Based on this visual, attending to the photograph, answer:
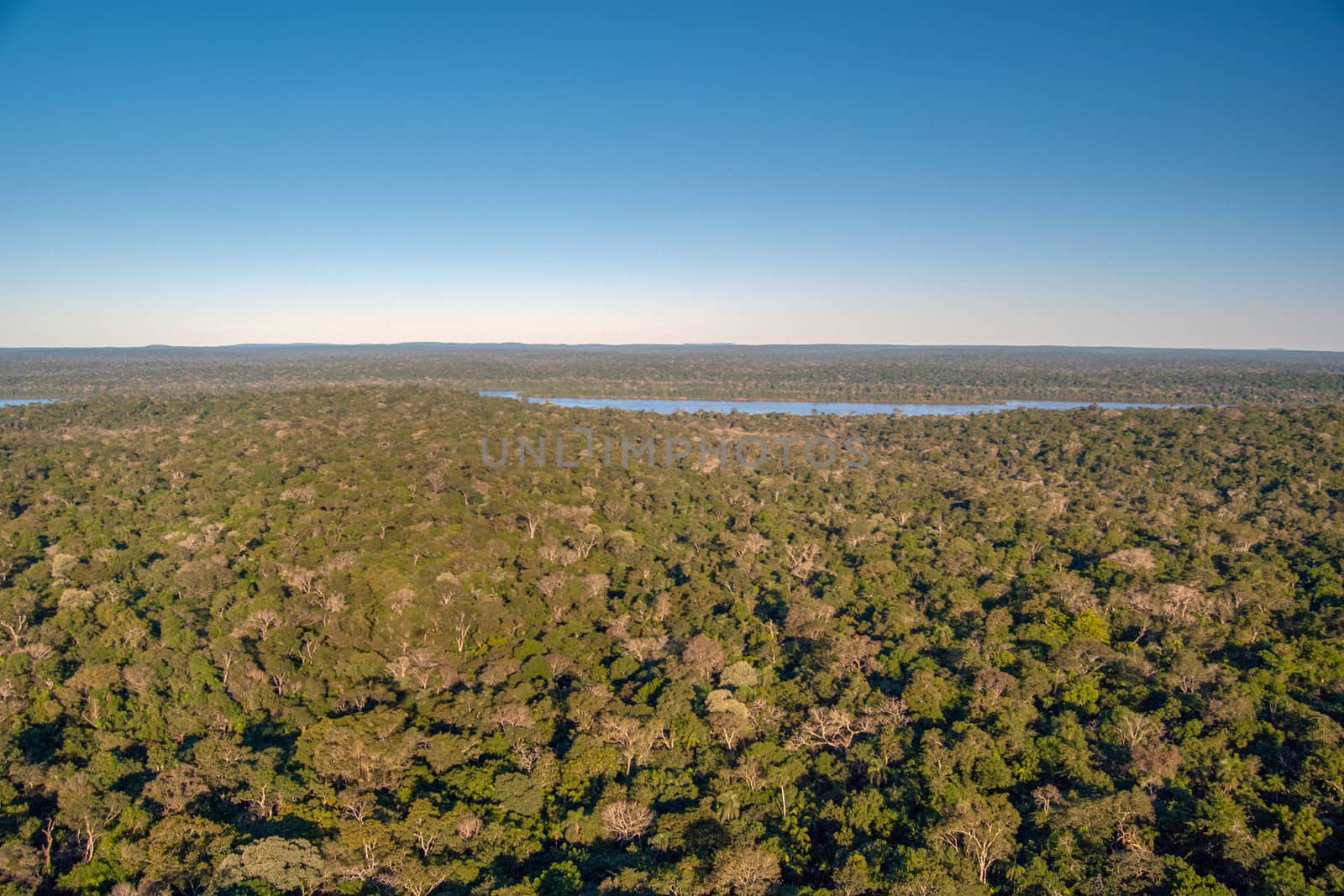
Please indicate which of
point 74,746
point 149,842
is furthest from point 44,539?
point 149,842

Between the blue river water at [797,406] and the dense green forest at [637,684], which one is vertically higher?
the blue river water at [797,406]
